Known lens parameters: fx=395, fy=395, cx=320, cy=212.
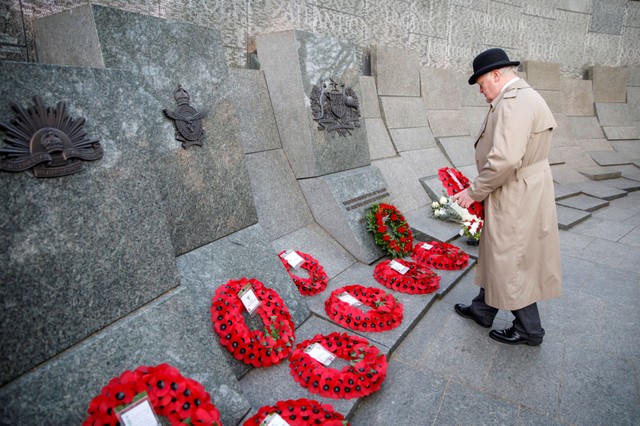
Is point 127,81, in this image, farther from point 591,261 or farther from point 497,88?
point 591,261

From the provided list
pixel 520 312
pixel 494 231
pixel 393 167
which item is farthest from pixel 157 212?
pixel 393 167

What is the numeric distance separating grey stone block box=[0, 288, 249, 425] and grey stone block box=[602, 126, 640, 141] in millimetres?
10366

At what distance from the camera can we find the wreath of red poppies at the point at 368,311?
9.69ft

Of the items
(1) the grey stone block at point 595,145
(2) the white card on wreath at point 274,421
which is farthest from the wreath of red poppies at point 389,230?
(1) the grey stone block at point 595,145

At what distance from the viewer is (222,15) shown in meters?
4.37

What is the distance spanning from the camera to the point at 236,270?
2777 millimetres

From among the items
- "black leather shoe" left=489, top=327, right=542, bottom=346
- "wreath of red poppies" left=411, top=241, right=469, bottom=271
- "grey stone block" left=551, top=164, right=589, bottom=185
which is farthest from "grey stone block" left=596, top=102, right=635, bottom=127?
"black leather shoe" left=489, top=327, right=542, bottom=346

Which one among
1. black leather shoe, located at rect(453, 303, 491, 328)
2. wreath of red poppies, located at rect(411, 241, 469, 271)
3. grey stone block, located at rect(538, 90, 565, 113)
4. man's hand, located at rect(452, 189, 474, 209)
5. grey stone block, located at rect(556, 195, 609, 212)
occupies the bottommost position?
grey stone block, located at rect(556, 195, 609, 212)

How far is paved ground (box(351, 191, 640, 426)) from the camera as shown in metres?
2.30

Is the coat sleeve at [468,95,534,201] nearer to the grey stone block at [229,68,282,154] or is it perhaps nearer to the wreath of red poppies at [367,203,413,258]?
the wreath of red poppies at [367,203,413,258]

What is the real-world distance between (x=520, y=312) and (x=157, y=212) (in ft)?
8.29

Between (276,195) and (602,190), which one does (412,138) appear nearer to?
(276,195)

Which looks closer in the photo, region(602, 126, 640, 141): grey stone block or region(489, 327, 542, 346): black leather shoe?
region(489, 327, 542, 346): black leather shoe

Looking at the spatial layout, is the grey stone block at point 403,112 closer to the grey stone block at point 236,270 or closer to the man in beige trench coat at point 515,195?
the man in beige trench coat at point 515,195
